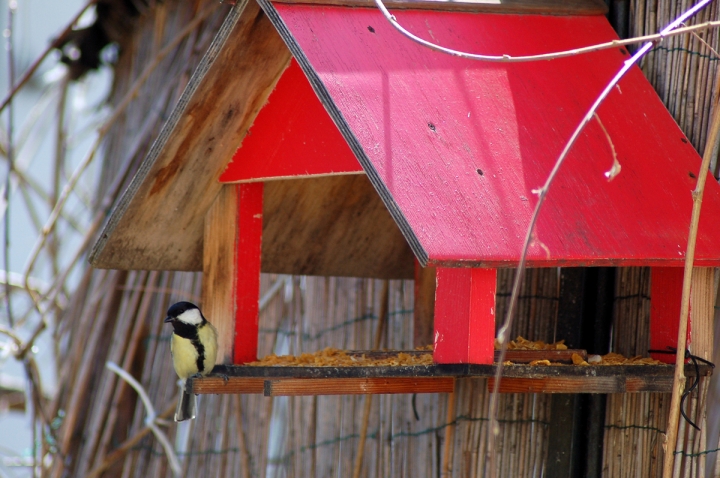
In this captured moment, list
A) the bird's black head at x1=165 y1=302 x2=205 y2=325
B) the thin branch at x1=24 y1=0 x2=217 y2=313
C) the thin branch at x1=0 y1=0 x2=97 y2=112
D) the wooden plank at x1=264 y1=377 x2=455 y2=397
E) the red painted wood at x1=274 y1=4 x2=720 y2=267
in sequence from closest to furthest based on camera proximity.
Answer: the red painted wood at x1=274 y1=4 x2=720 y2=267, the wooden plank at x1=264 y1=377 x2=455 y2=397, the bird's black head at x1=165 y1=302 x2=205 y2=325, the thin branch at x1=0 y1=0 x2=97 y2=112, the thin branch at x1=24 y1=0 x2=217 y2=313

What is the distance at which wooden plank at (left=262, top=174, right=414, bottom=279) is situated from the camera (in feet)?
10.2

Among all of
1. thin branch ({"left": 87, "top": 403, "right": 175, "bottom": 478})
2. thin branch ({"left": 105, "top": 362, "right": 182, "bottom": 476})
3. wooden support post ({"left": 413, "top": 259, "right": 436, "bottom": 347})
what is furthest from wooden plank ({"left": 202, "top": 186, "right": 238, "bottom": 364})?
thin branch ({"left": 87, "top": 403, "right": 175, "bottom": 478})

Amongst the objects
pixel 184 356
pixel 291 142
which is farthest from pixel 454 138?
pixel 184 356

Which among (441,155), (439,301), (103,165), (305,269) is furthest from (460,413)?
(103,165)

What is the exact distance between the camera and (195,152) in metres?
2.68

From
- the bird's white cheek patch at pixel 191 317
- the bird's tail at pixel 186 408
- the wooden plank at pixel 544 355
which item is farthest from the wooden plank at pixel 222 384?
the wooden plank at pixel 544 355

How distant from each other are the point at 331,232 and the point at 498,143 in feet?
3.80

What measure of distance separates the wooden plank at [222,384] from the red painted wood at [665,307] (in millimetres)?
1082

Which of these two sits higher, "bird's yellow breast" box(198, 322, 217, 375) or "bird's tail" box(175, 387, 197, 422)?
"bird's yellow breast" box(198, 322, 217, 375)

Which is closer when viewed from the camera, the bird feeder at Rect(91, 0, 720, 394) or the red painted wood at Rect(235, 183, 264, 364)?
the bird feeder at Rect(91, 0, 720, 394)

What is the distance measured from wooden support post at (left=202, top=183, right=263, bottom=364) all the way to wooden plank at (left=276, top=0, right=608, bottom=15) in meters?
0.70

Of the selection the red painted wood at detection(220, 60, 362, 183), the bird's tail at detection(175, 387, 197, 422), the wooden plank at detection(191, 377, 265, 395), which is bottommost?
the bird's tail at detection(175, 387, 197, 422)

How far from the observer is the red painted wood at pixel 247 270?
109 inches

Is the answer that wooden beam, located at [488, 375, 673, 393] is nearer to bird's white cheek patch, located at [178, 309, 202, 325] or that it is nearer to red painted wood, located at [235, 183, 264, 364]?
red painted wood, located at [235, 183, 264, 364]
